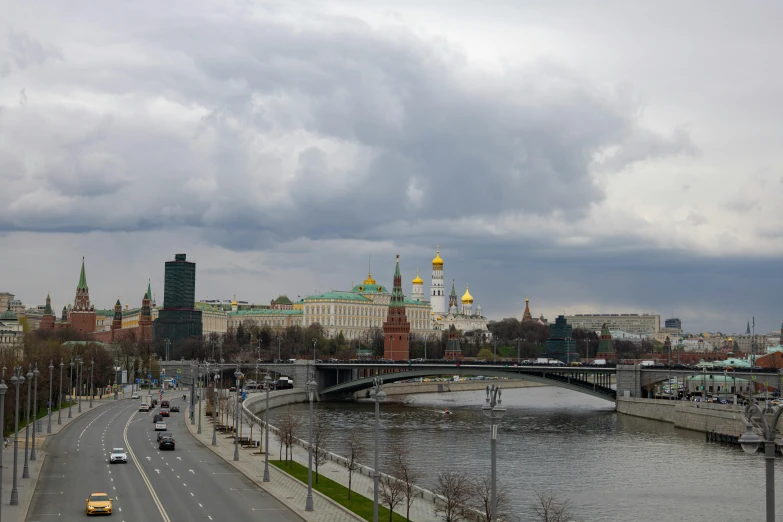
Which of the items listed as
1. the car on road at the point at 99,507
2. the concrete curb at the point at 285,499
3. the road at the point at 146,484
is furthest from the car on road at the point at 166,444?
the car on road at the point at 99,507

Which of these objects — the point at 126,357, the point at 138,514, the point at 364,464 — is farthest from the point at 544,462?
the point at 126,357

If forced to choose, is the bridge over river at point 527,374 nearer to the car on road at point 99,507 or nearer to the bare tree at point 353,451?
the bare tree at point 353,451

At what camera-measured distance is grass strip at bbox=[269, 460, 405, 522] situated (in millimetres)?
43597

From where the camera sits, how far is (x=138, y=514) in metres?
40.3

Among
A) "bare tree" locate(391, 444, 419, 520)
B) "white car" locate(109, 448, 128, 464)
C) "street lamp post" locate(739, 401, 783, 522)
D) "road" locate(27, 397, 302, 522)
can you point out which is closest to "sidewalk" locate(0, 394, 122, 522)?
"road" locate(27, 397, 302, 522)

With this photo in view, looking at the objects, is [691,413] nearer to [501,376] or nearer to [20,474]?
[501,376]

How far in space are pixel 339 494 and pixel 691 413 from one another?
55103 mm

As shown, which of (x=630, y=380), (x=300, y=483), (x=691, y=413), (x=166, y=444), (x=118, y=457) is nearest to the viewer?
(x=300, y=483)

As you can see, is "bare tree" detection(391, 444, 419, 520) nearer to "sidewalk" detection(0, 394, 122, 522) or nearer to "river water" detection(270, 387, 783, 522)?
"river water" detection(270, 387, 783, 522)

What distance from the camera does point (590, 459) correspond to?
233ft

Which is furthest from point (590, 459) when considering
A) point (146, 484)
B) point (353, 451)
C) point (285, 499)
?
point (146, 484)

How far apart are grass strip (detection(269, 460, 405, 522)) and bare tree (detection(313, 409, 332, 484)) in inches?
34.3

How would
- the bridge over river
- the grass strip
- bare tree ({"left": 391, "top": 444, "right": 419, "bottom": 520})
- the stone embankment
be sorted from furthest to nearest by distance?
the bridge over river < the stone embankment < bare tree ({"left": 391, "top": 444, "right": 419, "bottom": 520}) < the grass strip

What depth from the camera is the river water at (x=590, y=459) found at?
2067 inches
